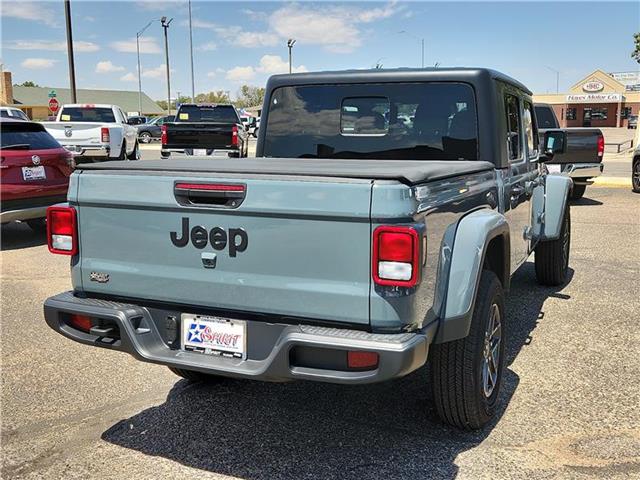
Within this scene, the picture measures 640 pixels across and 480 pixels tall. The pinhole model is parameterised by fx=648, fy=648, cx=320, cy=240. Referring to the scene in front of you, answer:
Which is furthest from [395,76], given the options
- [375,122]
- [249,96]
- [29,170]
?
[249,96]

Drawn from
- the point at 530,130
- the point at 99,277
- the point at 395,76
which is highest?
the point at 395,76

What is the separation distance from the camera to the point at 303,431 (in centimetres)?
351

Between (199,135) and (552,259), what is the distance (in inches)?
441

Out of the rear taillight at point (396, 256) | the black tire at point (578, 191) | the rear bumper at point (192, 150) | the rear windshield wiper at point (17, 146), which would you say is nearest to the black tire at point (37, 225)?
the rear windshield wiper at point (17, 146)

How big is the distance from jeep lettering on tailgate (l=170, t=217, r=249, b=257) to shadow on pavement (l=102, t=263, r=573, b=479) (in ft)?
3.56

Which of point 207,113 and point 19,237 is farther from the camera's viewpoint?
point 207,113

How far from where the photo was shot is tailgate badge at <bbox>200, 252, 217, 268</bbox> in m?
2.99

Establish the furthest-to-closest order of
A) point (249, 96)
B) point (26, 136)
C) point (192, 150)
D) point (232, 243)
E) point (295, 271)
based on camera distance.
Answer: point (249, 96), point (192, 150), point (26, 136), point (232, 243), point (295, 271)

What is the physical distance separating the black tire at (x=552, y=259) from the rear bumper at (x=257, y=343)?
12.7ft

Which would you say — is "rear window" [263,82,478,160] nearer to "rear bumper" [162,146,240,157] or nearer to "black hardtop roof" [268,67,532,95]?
"black hardtop roof" [268,67,532,95]

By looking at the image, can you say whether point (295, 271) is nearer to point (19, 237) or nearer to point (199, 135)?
point (19, 237)

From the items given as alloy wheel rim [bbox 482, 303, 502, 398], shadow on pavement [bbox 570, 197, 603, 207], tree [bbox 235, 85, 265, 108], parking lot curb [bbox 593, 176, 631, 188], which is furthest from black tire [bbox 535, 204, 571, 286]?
tree [bbox 235, 85, 265, 108]

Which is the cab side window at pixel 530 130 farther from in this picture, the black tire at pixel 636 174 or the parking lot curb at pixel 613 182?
the parking lot curb at pixel 613 182

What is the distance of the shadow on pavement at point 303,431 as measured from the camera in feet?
10.4
